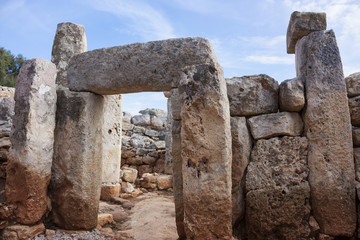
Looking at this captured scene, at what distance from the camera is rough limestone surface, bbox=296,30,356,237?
109 inches

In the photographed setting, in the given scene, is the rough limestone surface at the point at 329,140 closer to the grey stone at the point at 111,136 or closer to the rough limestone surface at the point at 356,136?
the rough limestone surface at the point at 356,136

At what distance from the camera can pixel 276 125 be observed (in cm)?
305

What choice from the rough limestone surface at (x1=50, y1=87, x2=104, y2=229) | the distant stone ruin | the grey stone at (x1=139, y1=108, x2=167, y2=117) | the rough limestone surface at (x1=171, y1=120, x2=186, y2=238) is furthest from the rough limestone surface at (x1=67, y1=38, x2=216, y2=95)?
the grey stone at (x1=139, y1=108, x2=167, y2=117)

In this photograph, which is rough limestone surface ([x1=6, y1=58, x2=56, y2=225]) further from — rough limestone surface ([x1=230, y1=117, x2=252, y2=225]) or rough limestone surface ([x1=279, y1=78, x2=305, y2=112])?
rough limestone surface ([x1=279, y1=78, x2=305, y2=112])

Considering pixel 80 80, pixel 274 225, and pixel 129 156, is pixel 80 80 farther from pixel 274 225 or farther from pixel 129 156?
pixel 129 156

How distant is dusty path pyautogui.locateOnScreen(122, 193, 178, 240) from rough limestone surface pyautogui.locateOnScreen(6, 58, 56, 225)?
139 cm

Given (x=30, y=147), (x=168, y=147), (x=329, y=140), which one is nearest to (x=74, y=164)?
(x=30, y=147)

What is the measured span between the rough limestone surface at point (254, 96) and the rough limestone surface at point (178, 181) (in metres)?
0.71

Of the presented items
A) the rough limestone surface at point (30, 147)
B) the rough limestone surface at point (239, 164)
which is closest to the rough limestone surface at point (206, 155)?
the rough limestone surface at point (239, 164)

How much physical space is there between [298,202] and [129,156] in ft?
21.1

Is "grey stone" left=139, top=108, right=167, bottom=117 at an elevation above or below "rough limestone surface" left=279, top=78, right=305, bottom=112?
above

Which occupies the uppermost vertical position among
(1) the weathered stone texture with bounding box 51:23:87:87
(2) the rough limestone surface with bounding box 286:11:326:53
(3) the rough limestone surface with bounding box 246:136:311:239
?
(1) the weathered stone texture with bounding box 51:23:87:87

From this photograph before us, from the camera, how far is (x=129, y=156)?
862 centimetres

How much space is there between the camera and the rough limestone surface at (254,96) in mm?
3178
